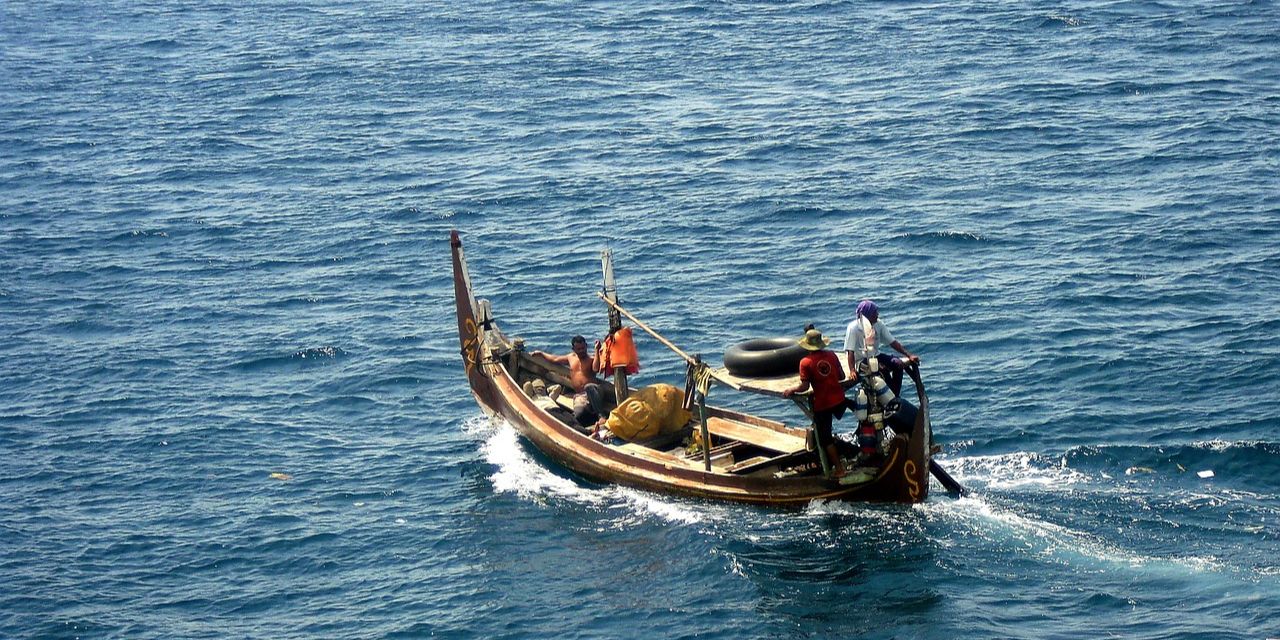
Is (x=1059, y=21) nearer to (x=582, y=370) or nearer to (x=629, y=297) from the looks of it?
(x=629, y=297)

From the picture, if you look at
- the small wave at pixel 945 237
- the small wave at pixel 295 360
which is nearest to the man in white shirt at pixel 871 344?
the small wave at pixel 945 237

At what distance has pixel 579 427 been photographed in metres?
28.5

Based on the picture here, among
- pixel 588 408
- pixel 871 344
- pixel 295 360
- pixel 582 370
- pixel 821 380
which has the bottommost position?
pixel 295 360

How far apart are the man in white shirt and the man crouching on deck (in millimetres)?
6355

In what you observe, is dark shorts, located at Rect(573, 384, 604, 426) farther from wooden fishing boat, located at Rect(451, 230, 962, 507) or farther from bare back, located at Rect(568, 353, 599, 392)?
bare back, located at Rect(568, 353, 599, 392)

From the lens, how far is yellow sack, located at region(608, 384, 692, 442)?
27281 millimetres

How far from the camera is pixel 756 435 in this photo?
2677 cm

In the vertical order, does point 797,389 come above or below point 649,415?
above

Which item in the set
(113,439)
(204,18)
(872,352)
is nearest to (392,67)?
(204,18)

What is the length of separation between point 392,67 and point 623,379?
3497cm

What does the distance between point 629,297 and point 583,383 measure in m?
8.06

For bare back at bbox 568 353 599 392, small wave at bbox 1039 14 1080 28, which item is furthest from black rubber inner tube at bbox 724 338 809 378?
small wave at bbox 1039 14 1080 28

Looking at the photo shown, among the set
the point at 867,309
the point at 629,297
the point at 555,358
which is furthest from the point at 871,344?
the point at 629,297

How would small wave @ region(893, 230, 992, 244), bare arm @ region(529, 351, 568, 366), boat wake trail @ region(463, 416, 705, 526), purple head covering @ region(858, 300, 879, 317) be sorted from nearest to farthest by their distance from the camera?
1. purple head covering @ region(858, 300, 879, 317)
2. boat wake trail @ region(463, 416, 705, 526)
3. bare arm @ region(529, 351, 568, 366)
4. small wave @ region(893, 230, 992, 244)
